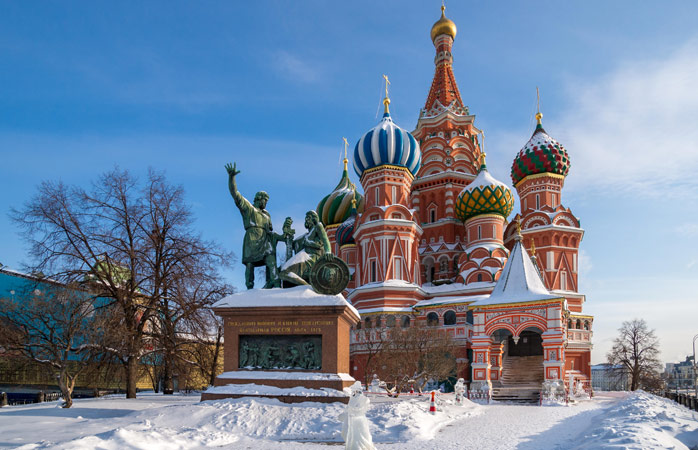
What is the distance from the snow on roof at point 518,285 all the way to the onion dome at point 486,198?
9.77m

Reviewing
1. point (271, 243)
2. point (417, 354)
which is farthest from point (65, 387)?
point (417, 354)

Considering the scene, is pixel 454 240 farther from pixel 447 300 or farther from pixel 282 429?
pixel 282 429

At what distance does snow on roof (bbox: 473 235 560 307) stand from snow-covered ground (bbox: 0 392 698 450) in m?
13.5

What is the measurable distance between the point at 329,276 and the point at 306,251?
1568mm

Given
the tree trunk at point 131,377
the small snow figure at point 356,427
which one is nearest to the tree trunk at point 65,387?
the tree trunk at point 131,377

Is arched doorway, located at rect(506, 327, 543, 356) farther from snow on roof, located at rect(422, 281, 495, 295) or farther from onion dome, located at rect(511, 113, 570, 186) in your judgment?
onion dome, located at rect(511, 113, 570, 186)

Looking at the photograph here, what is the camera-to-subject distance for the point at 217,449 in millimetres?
9141

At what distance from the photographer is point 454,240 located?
42.1m

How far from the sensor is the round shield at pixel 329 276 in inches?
557

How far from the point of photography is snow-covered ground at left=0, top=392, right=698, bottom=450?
8.51 m

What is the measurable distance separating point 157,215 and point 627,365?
4020cm

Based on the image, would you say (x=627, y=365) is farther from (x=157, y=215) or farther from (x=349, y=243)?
(x=157, y=215)

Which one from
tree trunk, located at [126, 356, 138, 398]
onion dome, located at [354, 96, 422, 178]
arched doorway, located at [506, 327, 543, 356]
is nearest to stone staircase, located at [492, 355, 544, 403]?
arched doorway, located at [506, 327, 543, 356]

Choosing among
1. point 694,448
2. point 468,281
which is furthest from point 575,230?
point 694,448
